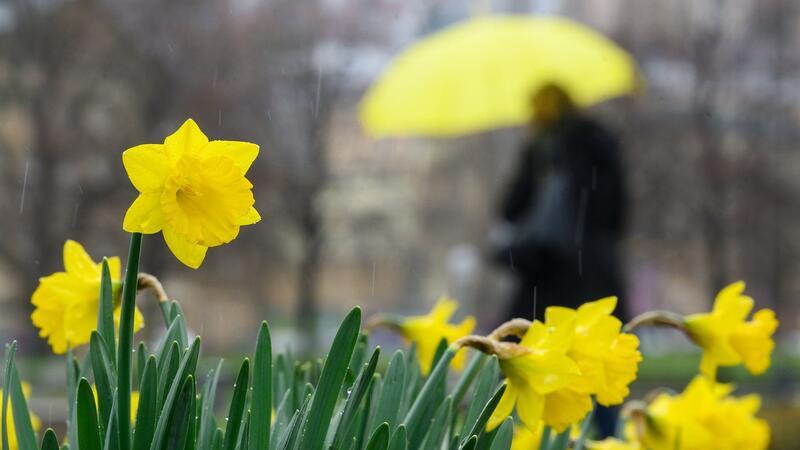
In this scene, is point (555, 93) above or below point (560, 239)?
above

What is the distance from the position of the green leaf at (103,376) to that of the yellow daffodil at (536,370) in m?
0.36

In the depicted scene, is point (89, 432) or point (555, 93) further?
point (555, 93)

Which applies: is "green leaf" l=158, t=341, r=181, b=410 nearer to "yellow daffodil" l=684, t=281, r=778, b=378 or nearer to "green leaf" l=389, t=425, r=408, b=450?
"green leaf" l=389, t=425, r=408, b=450

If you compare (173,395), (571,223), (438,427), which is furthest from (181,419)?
(571,223)

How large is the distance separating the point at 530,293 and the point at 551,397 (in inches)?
120

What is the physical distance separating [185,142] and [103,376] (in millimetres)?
279

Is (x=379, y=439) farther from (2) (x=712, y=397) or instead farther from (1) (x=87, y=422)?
(2) (x=712, y=397)

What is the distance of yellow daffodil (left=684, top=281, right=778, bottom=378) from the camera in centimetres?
147

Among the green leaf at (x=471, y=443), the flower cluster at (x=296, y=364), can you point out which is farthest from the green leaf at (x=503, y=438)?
the green leaf at (x=471, y=443)

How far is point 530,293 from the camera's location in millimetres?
4203

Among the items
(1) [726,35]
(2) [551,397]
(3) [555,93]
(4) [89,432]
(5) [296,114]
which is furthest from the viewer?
(1) [726,35]

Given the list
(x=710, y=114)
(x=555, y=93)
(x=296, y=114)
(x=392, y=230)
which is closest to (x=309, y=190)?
(x=296, y=114)

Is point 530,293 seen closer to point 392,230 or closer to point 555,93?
point 555,93

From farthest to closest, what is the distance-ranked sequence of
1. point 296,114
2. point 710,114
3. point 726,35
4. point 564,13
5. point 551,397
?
1. point 564,13
2. point 726,35
3. point 710,114
4. point 296,114
5. point 551,397
